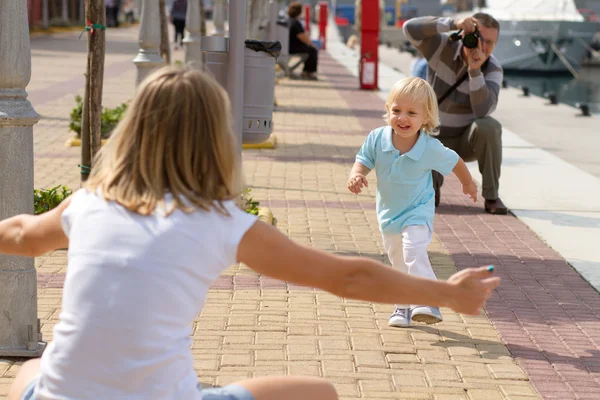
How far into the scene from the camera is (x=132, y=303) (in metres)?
2.45

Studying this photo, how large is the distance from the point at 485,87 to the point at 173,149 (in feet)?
20.7

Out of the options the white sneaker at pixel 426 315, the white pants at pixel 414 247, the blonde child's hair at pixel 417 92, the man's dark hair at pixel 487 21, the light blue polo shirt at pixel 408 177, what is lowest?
the white sneaker at pixel 426 315

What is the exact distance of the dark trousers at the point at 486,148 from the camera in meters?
8.94

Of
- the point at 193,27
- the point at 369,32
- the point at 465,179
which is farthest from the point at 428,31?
the point at 369,32

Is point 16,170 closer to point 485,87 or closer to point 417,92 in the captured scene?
point 417,92

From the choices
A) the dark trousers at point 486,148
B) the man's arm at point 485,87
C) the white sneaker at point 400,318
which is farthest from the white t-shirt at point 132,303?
the dark trousers at point 486,148

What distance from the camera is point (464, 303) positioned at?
2.67m

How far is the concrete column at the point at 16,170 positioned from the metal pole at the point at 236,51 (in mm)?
2656

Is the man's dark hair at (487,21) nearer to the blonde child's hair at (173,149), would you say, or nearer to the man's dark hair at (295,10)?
the blonde child's hair at (173,149)

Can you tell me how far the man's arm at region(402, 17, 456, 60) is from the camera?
855 cm

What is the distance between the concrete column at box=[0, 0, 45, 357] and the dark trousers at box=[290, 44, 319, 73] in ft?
68.1

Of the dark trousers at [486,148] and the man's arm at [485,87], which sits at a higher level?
the man's arm at [485,87]

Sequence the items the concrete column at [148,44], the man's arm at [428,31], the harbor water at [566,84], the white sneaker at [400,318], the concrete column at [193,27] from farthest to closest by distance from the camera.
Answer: the harbor water at [566,84]
the concrete column at [193,27]
the concrete column at [148,44]
the man's arm at [428,31]
the white sneaker at [400,318]

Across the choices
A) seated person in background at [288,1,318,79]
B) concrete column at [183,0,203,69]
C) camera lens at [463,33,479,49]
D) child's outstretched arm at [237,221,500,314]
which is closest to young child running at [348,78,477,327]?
child's outstretched arm at [237,221,500,314]
